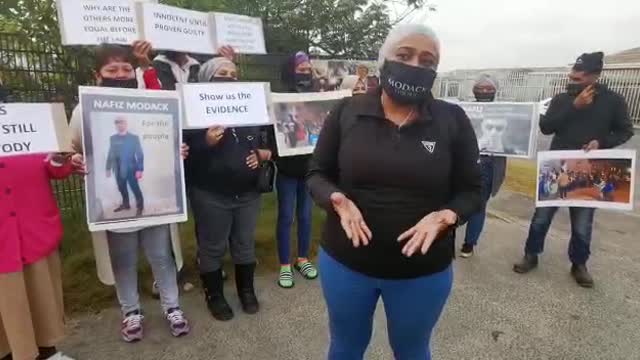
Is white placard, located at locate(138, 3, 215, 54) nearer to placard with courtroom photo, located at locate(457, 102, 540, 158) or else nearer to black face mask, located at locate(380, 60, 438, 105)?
black face mask, located at locate(380, 60, 438, 105)

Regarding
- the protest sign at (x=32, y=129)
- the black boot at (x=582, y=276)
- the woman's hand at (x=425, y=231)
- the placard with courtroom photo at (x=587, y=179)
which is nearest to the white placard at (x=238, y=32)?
the protest sign at (x=32, y=129)

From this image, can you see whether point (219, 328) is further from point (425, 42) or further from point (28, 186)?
point (425, 42)

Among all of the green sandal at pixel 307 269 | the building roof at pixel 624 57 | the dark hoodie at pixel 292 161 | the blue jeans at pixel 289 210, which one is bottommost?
the green sandal at pixel 307 269

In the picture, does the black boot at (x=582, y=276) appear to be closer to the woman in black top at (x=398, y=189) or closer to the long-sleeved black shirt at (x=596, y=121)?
the long-sleeved black shirt at (x=596, y=121)

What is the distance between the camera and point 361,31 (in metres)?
7.15

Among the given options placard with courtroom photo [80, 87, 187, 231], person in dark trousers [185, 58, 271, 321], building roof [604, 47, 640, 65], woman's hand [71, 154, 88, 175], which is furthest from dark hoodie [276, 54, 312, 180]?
building roof [604, 47, 640, 65]

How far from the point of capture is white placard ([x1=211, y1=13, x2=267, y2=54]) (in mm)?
3506

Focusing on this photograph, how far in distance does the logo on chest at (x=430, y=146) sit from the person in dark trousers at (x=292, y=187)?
1696 millimetres

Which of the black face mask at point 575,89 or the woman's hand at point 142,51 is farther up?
the woman's hand at point 142,51

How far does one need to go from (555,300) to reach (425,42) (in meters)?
2.85

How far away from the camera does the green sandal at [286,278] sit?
3640mm

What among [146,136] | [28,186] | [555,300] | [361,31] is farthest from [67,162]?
[361,31]

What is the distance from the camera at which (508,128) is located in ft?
13.4

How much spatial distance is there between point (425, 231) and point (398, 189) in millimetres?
204
